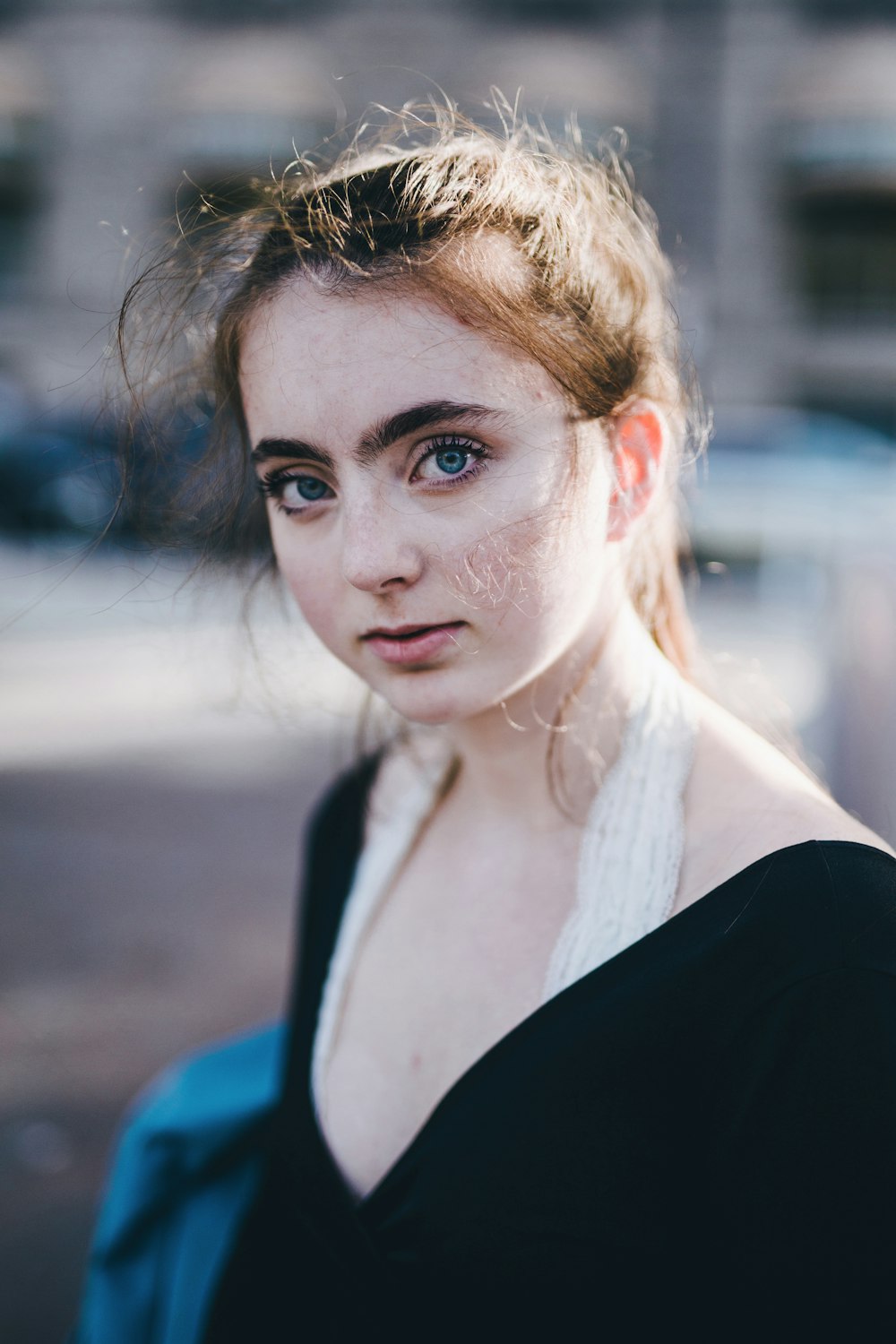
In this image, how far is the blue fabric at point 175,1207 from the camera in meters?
1.46

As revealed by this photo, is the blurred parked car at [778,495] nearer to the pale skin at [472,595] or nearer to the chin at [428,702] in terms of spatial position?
the pale skin at [472,595]

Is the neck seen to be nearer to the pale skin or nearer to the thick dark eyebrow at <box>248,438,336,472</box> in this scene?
the pale skin

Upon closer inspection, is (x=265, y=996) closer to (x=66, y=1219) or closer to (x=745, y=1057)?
(x=66, y=1219)

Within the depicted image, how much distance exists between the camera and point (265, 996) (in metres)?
3.52

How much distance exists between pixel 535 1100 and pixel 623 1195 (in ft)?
0.35

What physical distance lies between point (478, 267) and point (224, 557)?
640 mm

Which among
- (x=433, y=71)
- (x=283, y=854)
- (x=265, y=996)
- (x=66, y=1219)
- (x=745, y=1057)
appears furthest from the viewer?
(x=433, y=71)

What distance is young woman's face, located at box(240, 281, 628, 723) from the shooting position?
3.07ft

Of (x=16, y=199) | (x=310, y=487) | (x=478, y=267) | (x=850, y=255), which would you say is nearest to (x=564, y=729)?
(x=310, y=487)

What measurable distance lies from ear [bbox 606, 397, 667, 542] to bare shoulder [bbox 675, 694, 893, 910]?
241 mm

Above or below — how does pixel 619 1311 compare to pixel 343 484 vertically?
below

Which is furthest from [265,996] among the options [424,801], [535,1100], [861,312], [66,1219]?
[861,312]

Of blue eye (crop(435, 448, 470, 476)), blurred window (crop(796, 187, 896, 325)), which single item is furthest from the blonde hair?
blurred window (crop(796, 187, 896, 325))

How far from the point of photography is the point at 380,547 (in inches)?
38.4
